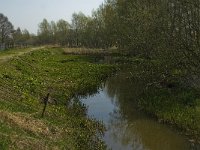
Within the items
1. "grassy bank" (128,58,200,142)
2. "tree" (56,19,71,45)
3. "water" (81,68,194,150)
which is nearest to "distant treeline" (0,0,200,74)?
"grassy bank" (128,58,200,142)

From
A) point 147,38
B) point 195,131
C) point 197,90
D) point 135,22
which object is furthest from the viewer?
point 135,22

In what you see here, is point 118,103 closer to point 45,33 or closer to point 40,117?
point 40,117

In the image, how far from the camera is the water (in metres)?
22.1

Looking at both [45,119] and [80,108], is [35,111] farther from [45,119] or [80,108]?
[80,108]

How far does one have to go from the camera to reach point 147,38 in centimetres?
4700

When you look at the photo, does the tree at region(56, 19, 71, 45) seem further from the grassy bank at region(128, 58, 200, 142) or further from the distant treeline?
the grassy bank at region(128, 58, 200, 142)

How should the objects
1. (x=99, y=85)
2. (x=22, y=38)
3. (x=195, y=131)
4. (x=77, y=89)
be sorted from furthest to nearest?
(x=22, y=38) → (x=99, y=85) → (x=77, y=89) → (x=195, y=131)

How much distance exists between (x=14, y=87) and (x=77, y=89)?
32.4 ft

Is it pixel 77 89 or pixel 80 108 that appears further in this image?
pixel 77 89

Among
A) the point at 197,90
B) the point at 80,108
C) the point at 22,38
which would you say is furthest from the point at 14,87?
the point at 22,38

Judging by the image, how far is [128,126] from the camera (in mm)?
26000

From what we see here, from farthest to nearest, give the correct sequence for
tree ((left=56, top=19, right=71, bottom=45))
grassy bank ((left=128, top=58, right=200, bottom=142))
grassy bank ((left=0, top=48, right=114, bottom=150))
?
tree ((left=56, top=19, right=71, bottom=45))
grassy bank ((left=128, top=58, right=200, bottom=142))
grassy bank ((left=0, top=48, right=114, bottom=150))

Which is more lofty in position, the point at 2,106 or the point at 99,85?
the point at 2,106

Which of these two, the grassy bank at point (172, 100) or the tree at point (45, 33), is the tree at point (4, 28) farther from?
the grassy bank at point (172, 100)
